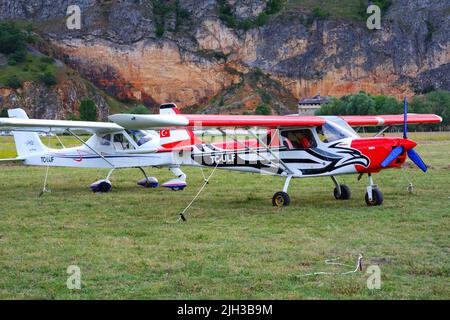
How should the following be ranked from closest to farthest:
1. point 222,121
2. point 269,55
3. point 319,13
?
point 222,121 → point 319,13 → point 269,55

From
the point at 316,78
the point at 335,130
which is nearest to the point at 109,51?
the point at 316,78

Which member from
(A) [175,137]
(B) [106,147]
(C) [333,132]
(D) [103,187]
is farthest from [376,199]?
(B) [106,147]

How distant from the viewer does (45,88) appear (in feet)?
467

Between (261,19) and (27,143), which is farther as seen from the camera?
(261,19)

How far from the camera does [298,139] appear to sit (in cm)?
1411

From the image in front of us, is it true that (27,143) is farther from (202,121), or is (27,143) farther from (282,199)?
(282,199)

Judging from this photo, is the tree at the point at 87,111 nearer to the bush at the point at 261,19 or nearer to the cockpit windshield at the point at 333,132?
the bush at the point at 261,19

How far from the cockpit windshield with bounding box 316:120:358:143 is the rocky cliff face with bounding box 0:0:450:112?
446ft

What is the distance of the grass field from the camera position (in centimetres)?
689

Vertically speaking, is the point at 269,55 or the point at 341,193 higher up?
the point at 269,55

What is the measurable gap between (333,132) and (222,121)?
2539mm

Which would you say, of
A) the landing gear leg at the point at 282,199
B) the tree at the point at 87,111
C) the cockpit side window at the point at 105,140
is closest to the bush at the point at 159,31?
the tree at the point at 87,111

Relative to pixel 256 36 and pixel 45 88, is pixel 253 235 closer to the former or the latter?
pixel 45 88
